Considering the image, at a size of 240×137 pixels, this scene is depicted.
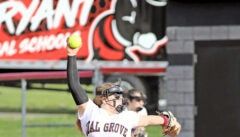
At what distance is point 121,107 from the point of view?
5574 millimetres

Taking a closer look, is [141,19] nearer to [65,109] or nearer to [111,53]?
[111,53]

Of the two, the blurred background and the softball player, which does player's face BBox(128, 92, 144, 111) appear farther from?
the softball player

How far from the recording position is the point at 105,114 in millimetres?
5512

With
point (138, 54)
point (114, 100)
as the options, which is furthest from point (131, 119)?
point (138, 54)

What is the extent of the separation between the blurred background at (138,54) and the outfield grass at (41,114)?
0.05m

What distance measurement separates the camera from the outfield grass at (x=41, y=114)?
15080 millimetres

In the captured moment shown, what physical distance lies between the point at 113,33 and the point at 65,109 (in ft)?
20.9

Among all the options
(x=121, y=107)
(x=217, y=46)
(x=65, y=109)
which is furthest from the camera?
(x=65, y=109)

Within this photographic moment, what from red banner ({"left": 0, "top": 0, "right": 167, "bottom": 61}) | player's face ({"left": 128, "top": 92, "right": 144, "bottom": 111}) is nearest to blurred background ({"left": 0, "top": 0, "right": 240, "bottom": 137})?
red banner ({"left": 0, "top": 0, "right": 167, "bottom": 61})

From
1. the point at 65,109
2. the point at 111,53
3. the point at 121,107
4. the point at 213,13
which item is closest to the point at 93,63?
the point at 111,53

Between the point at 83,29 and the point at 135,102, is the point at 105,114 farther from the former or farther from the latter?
the point at 83,29

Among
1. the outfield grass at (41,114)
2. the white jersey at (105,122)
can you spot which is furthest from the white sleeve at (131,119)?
the outfield grass at (41,114)

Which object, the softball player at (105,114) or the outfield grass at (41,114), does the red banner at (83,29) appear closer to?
the outfield grass at (41,114)

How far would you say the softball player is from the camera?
5.46 m
